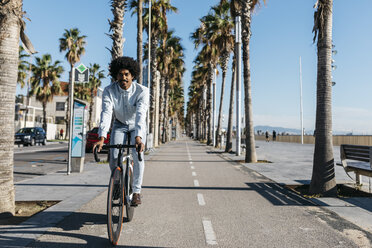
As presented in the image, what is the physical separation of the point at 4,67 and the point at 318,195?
6.36m

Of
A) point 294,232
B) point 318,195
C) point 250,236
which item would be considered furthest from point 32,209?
point 318,195

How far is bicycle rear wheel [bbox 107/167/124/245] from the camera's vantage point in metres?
3.43

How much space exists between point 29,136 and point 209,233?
30011mm

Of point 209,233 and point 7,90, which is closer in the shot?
point 209,233

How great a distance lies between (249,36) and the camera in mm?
15023

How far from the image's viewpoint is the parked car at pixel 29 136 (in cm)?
2904

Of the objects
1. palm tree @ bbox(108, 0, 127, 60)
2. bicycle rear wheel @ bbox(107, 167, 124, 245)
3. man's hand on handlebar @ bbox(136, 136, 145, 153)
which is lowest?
bicycle rear wheel @ bbox(107, 167, 124, 245)

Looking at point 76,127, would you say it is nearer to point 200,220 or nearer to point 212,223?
point 200,220

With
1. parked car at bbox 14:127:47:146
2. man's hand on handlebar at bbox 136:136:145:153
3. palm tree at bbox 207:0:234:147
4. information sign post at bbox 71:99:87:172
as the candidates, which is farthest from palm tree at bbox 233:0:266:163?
parked car at bbox 14:127:47:146

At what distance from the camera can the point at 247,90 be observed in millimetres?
14633

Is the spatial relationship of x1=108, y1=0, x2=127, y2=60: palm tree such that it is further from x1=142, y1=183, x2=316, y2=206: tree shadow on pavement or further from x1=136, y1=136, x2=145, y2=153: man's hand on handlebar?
x1=136, y1=136, x2=145, y2=153: man's hand on handlebar

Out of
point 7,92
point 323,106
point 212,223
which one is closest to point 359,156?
point 323,106

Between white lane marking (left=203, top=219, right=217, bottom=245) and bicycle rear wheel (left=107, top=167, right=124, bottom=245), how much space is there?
1.10m

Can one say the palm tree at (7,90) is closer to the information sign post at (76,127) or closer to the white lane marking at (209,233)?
the white lane marking at (209,233)
